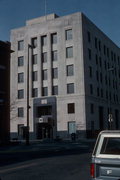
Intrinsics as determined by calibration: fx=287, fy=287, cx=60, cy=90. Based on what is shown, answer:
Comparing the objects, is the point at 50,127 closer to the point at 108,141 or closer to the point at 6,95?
the point at 6,95

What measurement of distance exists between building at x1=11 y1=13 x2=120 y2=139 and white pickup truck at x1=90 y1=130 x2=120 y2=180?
45885mm

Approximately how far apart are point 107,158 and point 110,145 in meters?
0.30

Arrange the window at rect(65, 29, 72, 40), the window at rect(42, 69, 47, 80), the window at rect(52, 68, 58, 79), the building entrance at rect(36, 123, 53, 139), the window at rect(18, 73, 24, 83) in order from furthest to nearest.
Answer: the window at rect(18, 73, 24, 83)
the window at rect(42, 69, 47, 80)
the window at rect(52, 68, 58, 79)
the window at rect(65, 29, 72, 40)
the building entrance at rect(36, 123, 53, 139)

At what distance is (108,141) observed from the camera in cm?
605

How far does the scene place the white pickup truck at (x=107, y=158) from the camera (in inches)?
228

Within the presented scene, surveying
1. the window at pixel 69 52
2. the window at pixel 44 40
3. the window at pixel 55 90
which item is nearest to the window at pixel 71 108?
the window at pixel 55 90

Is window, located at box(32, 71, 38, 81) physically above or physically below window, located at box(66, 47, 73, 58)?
below

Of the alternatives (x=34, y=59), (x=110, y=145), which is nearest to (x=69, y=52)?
(x=34, y=59)

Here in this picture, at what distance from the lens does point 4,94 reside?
34500mm

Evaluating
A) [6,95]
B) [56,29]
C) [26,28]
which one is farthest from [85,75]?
[6,95]

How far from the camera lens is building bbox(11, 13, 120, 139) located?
53406 millimetres

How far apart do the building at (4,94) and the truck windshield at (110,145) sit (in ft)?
92.9

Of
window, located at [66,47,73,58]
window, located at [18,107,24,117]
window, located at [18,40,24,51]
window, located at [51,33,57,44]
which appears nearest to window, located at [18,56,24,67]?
window, located at [18,40,24,51]

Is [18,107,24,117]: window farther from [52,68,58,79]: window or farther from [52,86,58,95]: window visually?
[52,68,58,79]: window
